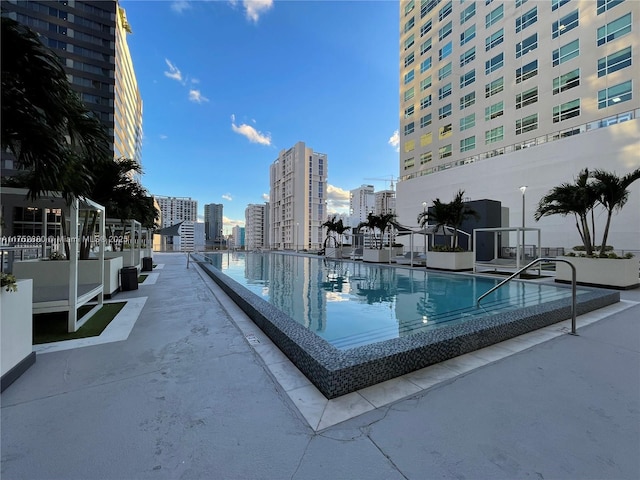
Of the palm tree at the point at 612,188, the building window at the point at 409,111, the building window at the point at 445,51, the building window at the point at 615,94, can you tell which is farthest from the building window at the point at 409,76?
the palm tree at the point at 612,188

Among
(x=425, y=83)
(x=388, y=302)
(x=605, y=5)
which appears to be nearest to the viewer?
(x=388, y=302)

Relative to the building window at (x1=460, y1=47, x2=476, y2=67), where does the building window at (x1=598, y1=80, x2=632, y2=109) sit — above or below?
below

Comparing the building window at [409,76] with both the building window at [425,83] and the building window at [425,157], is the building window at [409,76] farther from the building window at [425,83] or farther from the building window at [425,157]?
the building window at [425,157]

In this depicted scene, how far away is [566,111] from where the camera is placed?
19.5m

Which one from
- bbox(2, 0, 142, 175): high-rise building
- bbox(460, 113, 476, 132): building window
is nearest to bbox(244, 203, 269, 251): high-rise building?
bbox(2, 0, 142, 175): high-rise building

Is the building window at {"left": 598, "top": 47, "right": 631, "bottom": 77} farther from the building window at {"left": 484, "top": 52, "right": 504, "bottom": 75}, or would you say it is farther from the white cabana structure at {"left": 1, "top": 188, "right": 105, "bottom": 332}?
the white cabana structure at {"left": 1, "top": 188, "right": 105, "bottom": 332}

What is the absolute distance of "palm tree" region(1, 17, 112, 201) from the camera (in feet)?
8.52

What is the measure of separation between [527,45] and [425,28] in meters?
14.1

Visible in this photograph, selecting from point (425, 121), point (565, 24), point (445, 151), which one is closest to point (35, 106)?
point (565, 24)

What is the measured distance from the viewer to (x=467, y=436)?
1931 millimetres

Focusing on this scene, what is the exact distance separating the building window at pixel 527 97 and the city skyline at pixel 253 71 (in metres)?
12.5

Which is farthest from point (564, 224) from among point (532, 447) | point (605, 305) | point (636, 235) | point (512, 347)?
point (532, 447)

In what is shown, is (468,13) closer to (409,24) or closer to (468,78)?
(468,78)

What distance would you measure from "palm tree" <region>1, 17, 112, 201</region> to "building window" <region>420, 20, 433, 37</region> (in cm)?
3889
